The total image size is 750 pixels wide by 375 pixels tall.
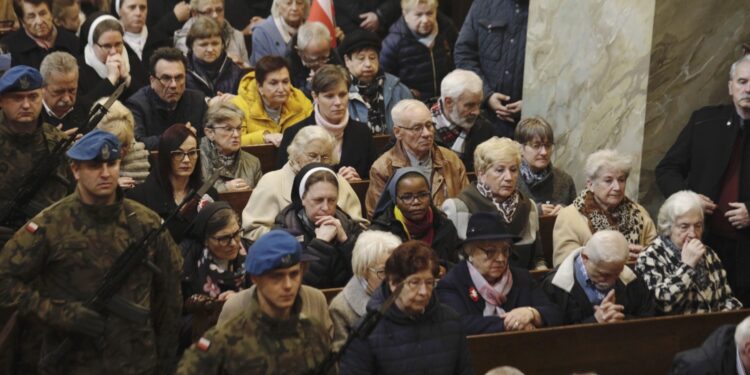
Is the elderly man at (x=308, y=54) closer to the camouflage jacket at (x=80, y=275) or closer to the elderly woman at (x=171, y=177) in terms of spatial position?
the elderly woman at (x=171, y=177)

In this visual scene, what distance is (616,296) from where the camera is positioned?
243 inches

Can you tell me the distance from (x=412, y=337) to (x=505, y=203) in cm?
181

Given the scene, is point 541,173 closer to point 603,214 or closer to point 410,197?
point 603,214

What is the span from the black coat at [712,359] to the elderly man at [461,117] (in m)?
2.46

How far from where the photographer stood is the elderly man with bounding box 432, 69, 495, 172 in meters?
7.68

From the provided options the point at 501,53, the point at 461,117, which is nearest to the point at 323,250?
the point at 461,117

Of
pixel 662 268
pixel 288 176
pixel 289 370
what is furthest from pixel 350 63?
pixel 289 370

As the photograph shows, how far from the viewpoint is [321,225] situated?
6.24m

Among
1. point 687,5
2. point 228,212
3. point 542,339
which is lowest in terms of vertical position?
point 542,339

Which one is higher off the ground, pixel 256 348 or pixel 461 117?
Answer: pixel 461 117

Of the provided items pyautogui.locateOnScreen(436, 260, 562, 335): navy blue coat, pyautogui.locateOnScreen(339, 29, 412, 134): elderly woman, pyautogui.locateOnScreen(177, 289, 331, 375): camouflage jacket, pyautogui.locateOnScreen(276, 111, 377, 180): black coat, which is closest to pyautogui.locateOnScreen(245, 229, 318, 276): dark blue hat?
pyautogui.locateOnScreen(177, 289, 331, 375): camouflage jacket

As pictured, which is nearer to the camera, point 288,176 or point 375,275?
point 375,275

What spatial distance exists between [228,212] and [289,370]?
1.60m

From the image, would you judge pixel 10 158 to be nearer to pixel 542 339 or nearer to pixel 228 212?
pixel 228 212
